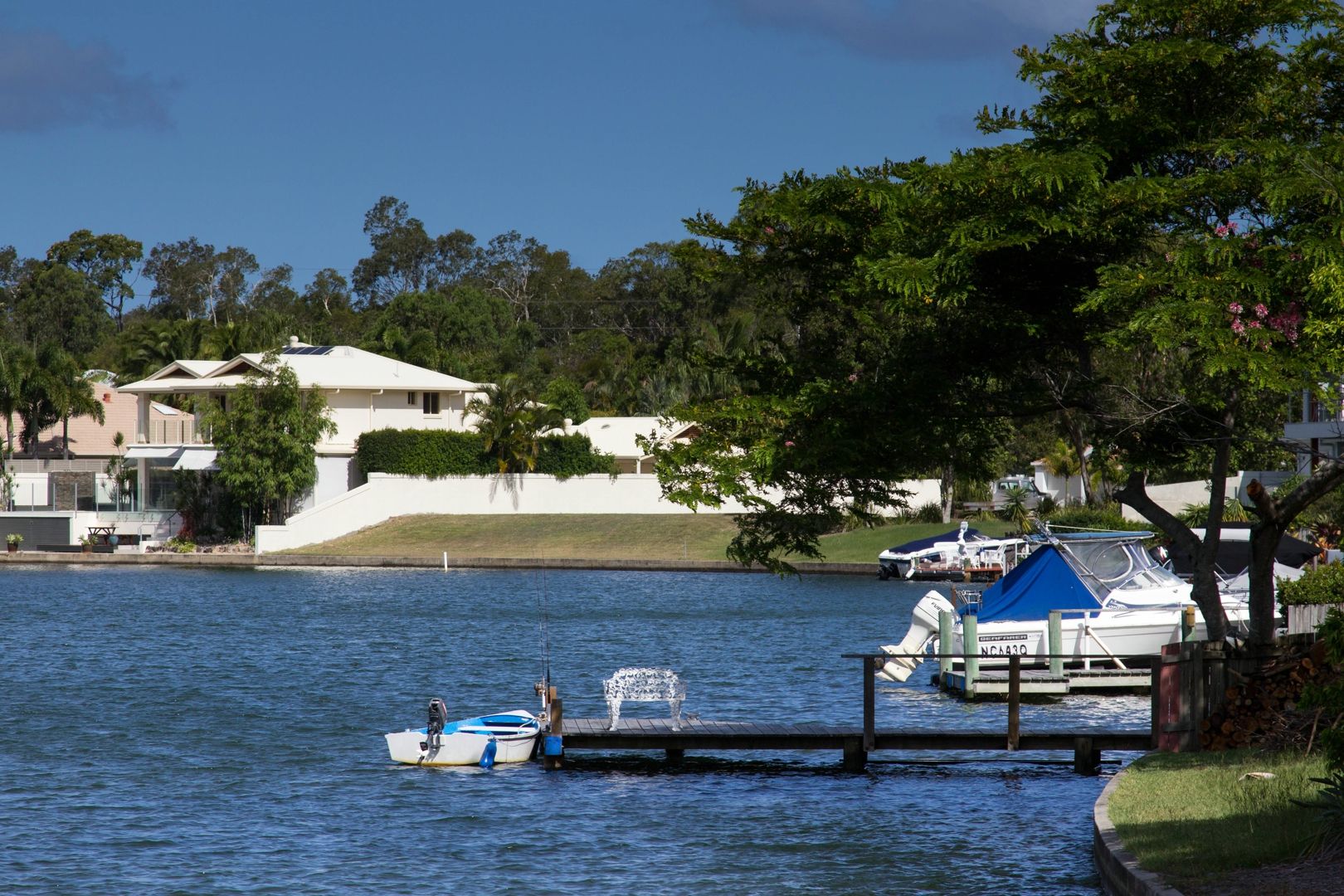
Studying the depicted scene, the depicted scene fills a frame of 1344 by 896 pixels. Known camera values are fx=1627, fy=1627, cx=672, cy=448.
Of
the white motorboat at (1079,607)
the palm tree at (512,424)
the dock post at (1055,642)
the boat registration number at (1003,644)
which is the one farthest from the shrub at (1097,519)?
the palm tree at (512,424)

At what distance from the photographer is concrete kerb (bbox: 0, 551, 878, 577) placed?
235 feet

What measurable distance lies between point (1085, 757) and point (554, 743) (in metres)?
7.39

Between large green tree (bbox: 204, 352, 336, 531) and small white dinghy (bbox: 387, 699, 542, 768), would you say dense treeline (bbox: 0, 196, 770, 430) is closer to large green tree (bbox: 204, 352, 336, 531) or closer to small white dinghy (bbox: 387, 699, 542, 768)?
large green tree (bbox: 204, 352, 336, 531)

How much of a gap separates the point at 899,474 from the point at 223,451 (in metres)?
63.4

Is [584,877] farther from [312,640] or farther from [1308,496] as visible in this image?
[312,640]

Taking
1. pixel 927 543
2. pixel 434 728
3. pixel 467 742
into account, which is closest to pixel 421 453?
pixel 927 543

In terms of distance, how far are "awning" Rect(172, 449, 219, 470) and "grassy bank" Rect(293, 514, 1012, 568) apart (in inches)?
267

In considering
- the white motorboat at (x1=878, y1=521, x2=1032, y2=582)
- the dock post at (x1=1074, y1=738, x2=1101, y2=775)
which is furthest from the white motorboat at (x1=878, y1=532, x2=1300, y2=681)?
the white motorboat at (x1=878, y1=521, x2=1032, y2=582)

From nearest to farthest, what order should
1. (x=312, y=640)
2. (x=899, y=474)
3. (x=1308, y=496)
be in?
(x=1308, y=496)
(x=899, y=474)
(x=312, y=640)

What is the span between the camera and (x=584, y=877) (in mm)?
17344

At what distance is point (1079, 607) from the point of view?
101ft

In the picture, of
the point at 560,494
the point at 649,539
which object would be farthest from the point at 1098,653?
the point at 560,494

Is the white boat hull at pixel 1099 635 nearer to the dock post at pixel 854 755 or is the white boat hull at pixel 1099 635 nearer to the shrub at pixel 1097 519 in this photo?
the dock post at pixel 854 755

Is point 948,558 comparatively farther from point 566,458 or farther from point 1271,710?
point 1271,710
